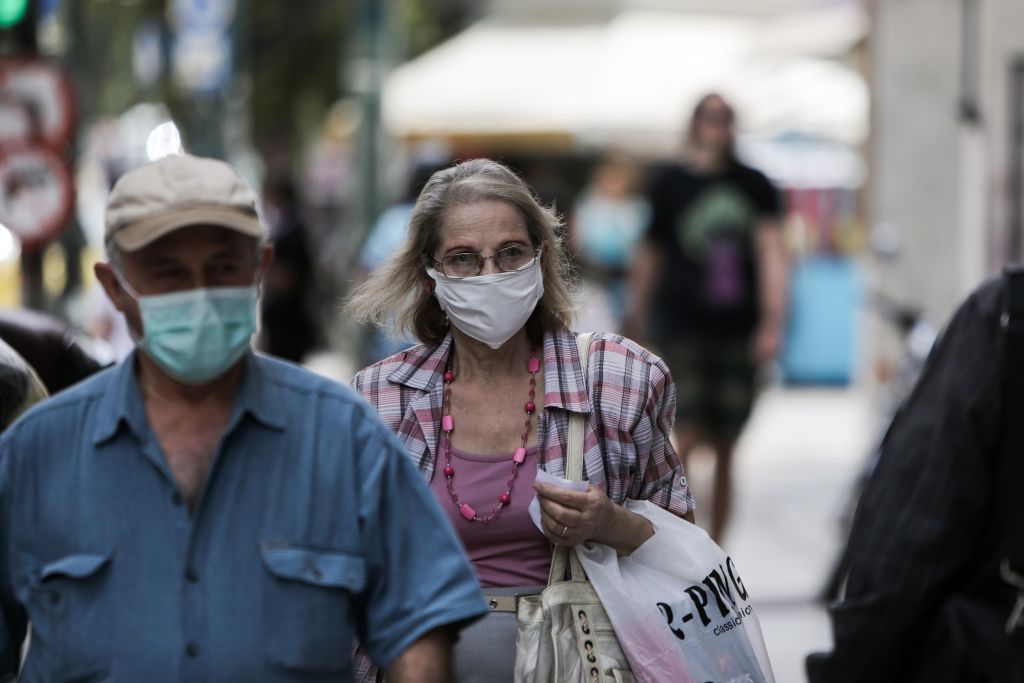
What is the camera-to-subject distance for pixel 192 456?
304cm

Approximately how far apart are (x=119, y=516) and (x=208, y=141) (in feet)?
84.1

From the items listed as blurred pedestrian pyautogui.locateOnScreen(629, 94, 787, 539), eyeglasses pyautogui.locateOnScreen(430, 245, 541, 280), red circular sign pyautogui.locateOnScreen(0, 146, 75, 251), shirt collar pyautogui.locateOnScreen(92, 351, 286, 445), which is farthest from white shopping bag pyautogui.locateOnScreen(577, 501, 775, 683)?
red circular sign pyautogui.locateOnScreen(0, 146, 75, 251)

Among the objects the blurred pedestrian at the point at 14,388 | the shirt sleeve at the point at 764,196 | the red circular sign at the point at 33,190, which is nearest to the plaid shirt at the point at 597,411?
the blurred pedestrian at the point at 14,388

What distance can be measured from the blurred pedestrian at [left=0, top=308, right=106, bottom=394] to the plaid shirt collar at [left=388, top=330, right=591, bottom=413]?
1278mm

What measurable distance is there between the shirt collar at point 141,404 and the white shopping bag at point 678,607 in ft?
3.85

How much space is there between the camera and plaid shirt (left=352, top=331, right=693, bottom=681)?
4191 mm

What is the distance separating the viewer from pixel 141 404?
307 cm

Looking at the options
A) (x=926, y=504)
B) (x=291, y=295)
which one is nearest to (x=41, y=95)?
(x=291, y=295)

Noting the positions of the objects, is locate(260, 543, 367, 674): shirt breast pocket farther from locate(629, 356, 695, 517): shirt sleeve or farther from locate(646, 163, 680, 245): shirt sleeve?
locate(646, 163, 680, 245): shirt sleeve

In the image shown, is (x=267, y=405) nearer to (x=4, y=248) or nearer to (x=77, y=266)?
(x=77, y=266)

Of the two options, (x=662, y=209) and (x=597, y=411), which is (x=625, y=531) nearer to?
(x=597, y=411)

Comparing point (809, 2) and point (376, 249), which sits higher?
point (809, 2)

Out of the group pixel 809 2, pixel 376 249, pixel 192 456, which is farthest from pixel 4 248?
pixel 192 456

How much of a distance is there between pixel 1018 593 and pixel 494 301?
159 centimetres
